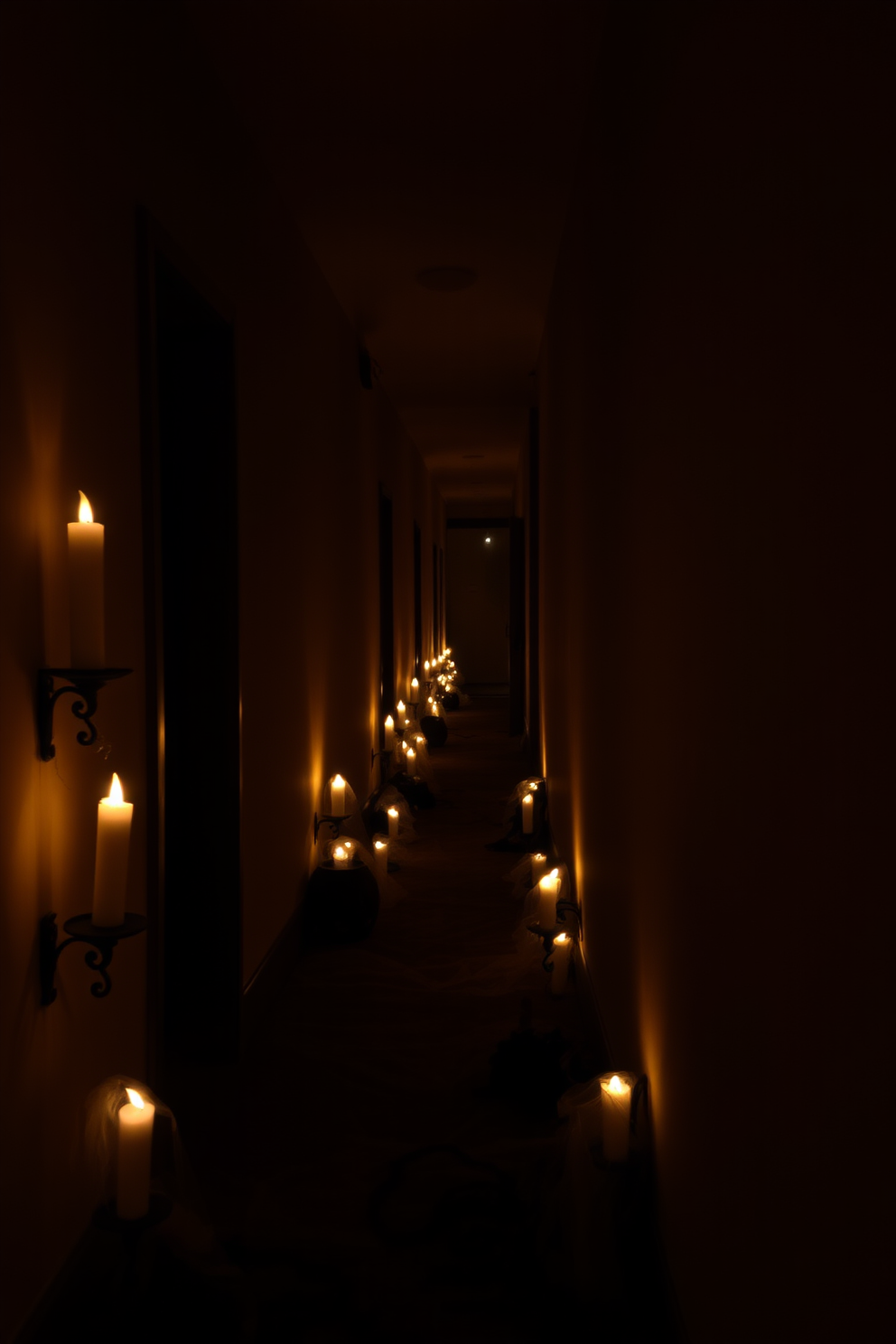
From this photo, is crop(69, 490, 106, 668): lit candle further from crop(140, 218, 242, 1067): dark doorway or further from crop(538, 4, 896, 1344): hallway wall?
crop(140, 218, 242, 1067): dark doorway

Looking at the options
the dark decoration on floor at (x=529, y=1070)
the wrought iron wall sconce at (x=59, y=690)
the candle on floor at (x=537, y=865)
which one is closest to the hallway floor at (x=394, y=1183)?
the dark decoration on floor at (x=529, y=1070)

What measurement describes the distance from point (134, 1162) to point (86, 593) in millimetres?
928

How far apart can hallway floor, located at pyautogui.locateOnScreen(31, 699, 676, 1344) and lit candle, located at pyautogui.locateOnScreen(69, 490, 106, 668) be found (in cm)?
101

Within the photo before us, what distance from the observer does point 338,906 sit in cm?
367

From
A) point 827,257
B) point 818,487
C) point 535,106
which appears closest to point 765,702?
point 818,487

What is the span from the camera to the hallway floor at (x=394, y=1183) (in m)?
1.74

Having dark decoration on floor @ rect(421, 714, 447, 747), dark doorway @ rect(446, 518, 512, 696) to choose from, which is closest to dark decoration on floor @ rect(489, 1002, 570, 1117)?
dark decoration on floor @ rect(421, 714, 447, 747)

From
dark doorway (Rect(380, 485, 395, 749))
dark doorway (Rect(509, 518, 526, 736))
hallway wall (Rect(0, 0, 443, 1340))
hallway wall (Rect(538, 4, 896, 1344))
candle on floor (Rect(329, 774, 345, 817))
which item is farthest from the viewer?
dark doorway (Rect(509, 518, 526, 736))

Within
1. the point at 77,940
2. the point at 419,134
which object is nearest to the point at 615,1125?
the point at 77,940

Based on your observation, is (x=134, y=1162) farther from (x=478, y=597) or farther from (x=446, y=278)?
(x=478, y=597)

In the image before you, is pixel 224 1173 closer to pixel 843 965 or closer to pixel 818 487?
pixel 843 965

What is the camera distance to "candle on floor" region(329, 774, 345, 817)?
396cm

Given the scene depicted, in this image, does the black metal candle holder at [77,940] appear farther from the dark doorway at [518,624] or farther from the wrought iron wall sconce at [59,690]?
the dark doorway at [518,624]

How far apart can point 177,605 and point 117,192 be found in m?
1.11
